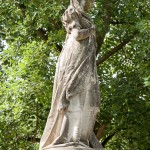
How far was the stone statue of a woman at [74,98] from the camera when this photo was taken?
751 centimetres

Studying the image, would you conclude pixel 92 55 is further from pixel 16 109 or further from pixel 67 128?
pixel 16 109

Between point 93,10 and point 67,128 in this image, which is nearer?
point 67,128

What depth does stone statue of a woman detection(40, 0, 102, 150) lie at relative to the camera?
24.6 ft

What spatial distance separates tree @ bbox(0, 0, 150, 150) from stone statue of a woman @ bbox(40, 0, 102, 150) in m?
6.51

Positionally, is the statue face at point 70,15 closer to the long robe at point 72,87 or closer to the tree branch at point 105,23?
the long robe at point 72,87

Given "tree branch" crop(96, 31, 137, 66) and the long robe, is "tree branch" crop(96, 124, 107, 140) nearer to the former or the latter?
"tree branch" crop(96, 31, 137, 66)

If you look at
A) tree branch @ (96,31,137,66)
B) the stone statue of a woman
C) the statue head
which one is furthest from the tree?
the stone statue of a woman

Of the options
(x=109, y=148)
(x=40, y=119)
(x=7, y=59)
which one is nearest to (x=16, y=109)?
(x=40, y=119)

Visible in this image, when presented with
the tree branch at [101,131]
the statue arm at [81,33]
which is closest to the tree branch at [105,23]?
the tree branch at [101,131]

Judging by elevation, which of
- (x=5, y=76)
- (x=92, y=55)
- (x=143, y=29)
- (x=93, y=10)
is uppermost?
(x=93, y=10)

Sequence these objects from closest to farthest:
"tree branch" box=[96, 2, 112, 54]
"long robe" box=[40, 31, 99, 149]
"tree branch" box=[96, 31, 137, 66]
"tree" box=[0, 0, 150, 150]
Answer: "long robe" box=[40, 31, 99, 149] < "tree" box=[0, 0, 150, 150] < "tree branch" box=[96, 2, 112, 54] < "tree branch" box=[96, 31, 137, 66]

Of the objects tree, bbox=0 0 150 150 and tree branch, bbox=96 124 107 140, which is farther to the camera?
tree branch, bbox=96 124 107 140

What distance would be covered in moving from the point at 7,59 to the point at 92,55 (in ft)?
30.0

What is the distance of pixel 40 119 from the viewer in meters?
16.1
